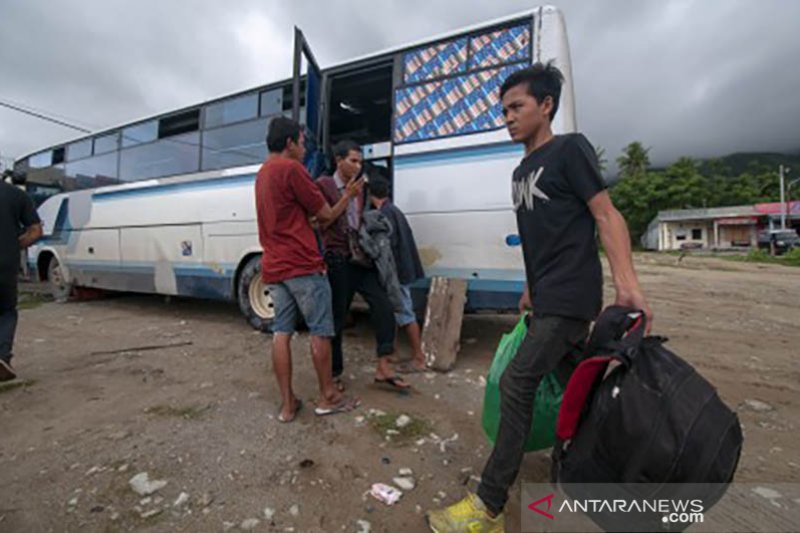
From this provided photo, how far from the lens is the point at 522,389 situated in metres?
1.56

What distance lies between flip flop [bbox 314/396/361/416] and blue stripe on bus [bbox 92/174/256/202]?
10.1 ft

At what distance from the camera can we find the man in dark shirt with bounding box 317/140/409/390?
2.96m

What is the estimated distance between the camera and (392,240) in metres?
3.42

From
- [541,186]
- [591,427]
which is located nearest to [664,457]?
[591,427]

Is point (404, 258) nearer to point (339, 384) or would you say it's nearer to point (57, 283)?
point (339, 384)

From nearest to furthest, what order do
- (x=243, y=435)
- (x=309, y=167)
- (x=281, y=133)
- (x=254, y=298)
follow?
(x=243, y=435) < (x=281, y=133) < (x=309, y=167) < (x=254, y=298)

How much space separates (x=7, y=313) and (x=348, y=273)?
290 centimetres

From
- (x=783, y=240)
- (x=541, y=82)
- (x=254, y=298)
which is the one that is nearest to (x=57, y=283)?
(x=254, y=298)

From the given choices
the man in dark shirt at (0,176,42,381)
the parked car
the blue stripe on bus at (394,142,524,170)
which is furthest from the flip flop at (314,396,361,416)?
the parked car

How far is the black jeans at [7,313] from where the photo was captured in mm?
3213

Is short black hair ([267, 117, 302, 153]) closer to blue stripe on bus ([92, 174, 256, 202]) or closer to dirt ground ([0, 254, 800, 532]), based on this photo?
dirt ground ([0, 254, 800, 532])

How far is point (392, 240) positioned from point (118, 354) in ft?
10.2

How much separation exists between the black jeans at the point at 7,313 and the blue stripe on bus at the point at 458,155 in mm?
3460

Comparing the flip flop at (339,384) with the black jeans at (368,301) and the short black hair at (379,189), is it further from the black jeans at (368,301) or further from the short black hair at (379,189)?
the short black hair at (379,189)
